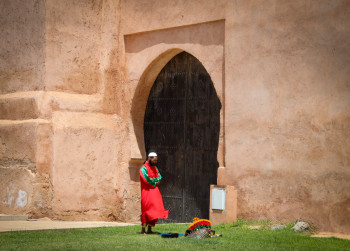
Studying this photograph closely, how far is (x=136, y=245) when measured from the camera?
28.2 ft

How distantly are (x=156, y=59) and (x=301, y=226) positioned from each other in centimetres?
462

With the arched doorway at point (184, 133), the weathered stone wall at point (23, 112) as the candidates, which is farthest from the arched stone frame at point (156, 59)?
the weathered stone wall at point (23, 112)

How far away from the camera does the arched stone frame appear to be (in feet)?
A: 38.7

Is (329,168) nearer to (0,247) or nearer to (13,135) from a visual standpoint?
(0,247)

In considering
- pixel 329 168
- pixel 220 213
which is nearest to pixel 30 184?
pixel 220 213

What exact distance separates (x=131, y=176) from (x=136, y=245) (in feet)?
14.8

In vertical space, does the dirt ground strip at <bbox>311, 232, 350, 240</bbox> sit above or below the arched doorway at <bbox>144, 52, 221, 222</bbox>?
below

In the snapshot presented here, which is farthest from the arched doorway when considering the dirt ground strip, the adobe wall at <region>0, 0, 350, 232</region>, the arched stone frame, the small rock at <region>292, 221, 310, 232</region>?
the dirt ground strip

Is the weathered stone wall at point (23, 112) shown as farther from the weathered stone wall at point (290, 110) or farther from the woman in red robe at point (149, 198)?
the weathered stone wall at point (290, 110)

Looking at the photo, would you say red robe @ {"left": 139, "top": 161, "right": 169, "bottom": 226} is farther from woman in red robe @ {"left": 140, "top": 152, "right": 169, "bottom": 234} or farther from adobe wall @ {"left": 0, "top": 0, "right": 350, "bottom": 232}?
adobe wall @ {"left": 0, "top": 0, "right": 350, "bottom": 232}

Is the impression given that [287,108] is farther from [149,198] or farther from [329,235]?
[149,198]

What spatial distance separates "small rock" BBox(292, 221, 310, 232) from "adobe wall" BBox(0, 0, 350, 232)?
236 millimetres

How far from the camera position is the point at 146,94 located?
13391 mm

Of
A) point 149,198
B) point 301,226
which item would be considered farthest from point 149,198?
point 301,226
